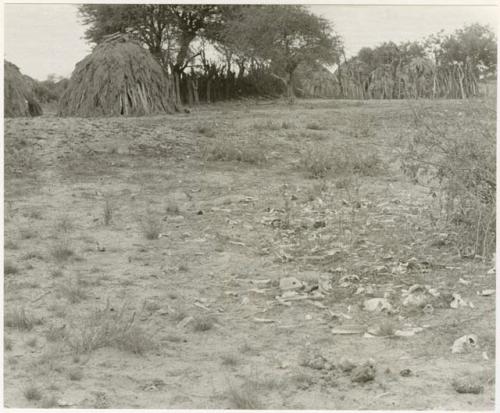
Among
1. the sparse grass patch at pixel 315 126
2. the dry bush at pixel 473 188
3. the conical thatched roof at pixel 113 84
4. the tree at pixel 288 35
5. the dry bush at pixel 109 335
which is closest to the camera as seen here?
the dry bush at pixel 109 335

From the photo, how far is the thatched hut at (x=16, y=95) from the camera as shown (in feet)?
42.4

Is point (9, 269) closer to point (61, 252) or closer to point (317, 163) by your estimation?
point (61, 252)

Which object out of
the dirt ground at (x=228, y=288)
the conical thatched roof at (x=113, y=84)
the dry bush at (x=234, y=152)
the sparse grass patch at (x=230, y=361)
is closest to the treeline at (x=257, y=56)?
the conical thatched roof at (x=113, y=84)

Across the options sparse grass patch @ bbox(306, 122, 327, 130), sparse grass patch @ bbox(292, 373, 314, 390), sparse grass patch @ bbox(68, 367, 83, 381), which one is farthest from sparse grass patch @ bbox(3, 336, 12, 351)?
sparse grass patch @ bbox(306, 122, 327, 130)

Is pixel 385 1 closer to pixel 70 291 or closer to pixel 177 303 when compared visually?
pixel 177 303

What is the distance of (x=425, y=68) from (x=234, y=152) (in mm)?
12730

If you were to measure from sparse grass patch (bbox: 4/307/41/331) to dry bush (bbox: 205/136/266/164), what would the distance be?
5022mm

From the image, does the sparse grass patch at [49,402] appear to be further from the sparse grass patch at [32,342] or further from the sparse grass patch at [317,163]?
the sparse grass patch at [317,163]

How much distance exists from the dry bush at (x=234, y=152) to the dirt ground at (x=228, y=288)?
78 millimetres

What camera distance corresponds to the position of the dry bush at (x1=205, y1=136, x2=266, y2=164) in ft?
29.5

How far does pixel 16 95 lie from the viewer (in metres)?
13.3

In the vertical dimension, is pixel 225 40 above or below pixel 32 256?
above

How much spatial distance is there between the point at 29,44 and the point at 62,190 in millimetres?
2112

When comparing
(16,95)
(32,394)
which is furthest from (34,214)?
(16,95)
